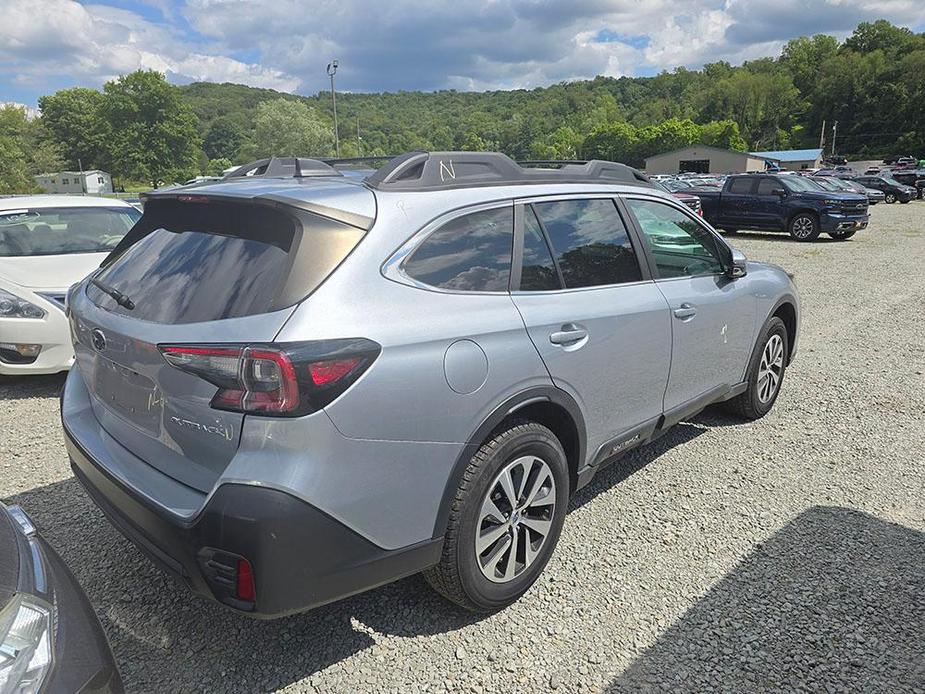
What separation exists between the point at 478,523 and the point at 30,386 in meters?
5.01

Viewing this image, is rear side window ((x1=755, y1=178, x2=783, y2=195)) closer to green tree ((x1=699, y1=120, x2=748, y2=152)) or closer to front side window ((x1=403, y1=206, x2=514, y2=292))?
front side window ((x1=403, y1=206, x2=514, y2=292))

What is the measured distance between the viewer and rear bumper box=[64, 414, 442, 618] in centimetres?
186

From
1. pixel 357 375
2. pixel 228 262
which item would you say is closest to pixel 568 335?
pixel 357 375

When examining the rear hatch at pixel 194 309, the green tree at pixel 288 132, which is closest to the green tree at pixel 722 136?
the green tree at pixel 288 132

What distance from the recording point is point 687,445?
4324mm

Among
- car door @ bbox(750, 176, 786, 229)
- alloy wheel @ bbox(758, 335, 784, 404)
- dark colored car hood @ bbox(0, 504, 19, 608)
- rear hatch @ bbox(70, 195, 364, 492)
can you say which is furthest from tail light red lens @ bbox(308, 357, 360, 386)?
car door @ bbox(750, 176, 786, 229)

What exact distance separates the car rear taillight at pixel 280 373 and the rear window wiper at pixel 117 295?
59 cm

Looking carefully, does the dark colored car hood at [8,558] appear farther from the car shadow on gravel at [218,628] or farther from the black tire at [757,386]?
the black tire at [757,386]

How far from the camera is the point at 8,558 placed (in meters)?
1.62

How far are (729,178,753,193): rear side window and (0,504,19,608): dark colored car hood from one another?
63.6 ft

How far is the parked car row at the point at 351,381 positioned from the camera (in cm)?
189

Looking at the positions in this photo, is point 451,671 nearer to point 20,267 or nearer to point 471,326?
point 471,326

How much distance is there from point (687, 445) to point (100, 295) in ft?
11.8

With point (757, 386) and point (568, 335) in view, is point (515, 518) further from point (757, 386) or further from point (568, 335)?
point (757, 386)
